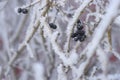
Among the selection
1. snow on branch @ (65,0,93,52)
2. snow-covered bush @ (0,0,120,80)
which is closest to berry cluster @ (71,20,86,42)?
snow-covered bush @ (0,0,120,80)

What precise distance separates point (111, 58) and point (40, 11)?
2.89 metres

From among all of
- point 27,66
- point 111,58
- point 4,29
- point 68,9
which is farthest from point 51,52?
point 111,58

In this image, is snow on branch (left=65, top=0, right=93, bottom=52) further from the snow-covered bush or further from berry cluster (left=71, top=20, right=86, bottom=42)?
berry cluster (left=71, top=20, right=86, bottom=42)

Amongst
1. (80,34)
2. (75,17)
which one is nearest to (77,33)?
(80,34)

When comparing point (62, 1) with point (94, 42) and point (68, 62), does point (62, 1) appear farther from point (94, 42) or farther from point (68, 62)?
point (94, 42)

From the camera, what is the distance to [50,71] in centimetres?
244

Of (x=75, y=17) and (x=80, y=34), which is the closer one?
(x=75, y=17)

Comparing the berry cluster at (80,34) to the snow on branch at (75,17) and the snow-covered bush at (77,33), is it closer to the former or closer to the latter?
the snow-covered bush at (77,33)

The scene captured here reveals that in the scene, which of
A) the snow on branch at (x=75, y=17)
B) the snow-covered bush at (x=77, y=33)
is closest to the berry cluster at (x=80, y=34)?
the snow-covered bush at (x=77, y=33)

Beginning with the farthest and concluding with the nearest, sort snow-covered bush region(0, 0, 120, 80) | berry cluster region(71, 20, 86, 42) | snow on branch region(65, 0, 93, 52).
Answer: berry cluster region(71, 20, 86, 42), snow on branch region(65, 0, 93, 52), snow-covered bush region(0, 0, 120, 80)

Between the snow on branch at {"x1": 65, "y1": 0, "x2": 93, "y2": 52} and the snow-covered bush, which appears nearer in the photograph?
the snow-covered bush

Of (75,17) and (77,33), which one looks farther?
(77,33)

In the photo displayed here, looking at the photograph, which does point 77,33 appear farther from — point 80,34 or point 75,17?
point 75,17

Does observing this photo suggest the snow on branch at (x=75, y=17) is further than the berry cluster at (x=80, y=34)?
No
